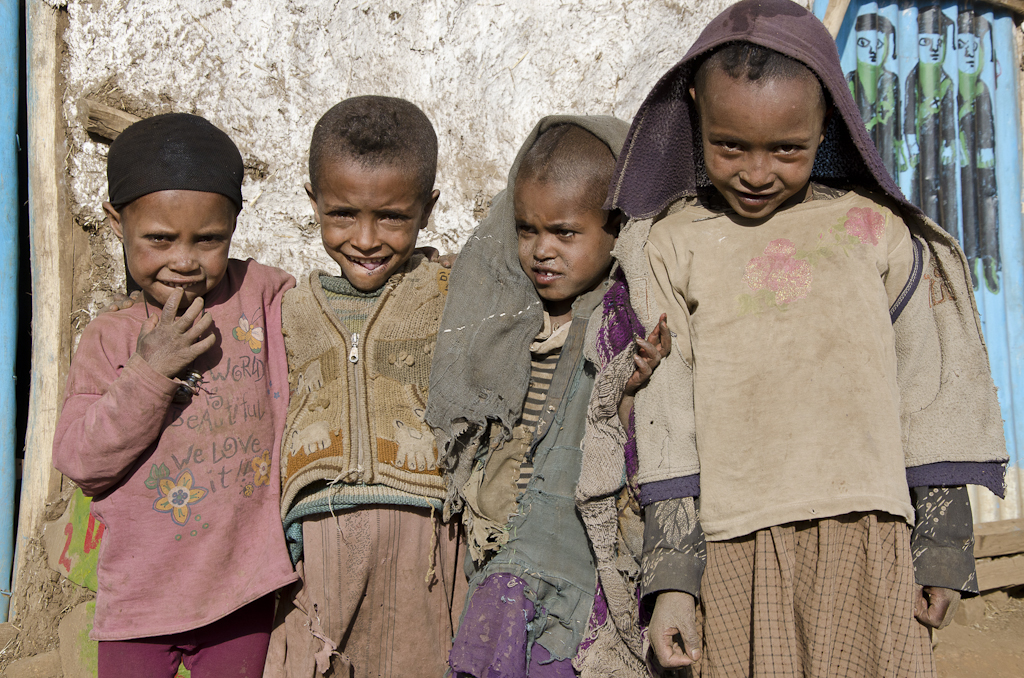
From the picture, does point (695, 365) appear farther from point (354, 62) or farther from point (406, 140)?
point (354, 62)

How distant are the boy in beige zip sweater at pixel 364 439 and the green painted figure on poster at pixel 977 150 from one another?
296 cm

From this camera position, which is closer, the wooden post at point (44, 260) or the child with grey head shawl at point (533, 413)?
the child with grey head shawl at point (533, 413)

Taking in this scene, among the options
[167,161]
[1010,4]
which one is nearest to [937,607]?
[167,161]

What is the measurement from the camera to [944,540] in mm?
1666

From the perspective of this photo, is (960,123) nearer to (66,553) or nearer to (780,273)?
(780,273)

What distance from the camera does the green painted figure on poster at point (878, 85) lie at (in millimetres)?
3537

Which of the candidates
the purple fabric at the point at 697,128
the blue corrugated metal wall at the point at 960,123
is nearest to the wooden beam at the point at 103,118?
the purple fabric at the point at 697,128

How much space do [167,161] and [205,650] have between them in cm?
135

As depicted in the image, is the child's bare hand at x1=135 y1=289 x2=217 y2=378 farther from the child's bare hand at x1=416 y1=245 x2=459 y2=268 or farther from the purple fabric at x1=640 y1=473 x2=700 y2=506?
the purple fabric at x1=640 y1=473 x2=700 y2=506

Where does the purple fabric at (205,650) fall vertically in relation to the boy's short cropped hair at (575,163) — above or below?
below

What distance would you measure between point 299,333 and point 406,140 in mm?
665

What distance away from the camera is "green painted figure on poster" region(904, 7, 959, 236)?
140 inches

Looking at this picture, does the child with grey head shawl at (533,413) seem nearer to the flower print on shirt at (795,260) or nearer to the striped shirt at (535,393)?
the striped shirt at (535,393)

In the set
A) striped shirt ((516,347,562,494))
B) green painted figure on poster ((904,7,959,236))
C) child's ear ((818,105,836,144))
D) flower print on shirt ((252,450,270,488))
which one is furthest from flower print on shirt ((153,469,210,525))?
green painted figure on poster ((904,7,959,236))
